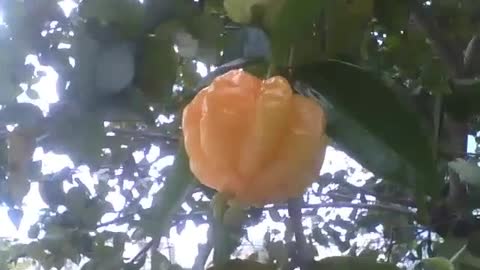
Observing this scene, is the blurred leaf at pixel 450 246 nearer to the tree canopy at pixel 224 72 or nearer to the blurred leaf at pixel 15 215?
the tree canopy at pixel 224 72

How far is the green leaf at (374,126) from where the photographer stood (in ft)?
1.55

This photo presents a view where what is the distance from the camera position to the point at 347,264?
510 mm

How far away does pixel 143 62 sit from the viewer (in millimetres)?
527

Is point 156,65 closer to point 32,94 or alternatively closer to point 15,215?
point 32,94

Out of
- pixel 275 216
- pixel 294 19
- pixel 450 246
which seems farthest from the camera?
pixel 275 216

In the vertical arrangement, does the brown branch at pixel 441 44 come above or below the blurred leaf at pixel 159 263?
above

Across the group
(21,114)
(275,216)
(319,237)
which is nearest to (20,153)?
(21,114)

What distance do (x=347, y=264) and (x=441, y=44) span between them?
1.35 ft

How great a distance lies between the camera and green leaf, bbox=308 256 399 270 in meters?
0.51

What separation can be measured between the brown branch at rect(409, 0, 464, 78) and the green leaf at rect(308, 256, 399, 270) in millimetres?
320

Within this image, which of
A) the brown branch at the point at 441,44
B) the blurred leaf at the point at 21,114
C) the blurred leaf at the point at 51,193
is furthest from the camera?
the blurred leaf at the point at 51,193

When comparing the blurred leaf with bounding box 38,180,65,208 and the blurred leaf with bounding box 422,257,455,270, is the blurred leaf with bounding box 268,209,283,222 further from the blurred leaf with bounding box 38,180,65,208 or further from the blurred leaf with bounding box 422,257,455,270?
the blurred leaf with bounding box 422,257,455,270

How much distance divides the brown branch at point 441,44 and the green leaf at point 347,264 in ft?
1.05

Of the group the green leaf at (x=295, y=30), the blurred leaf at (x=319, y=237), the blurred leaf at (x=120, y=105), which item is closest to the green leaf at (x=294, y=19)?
the green leaf at (x=295, y=30)
